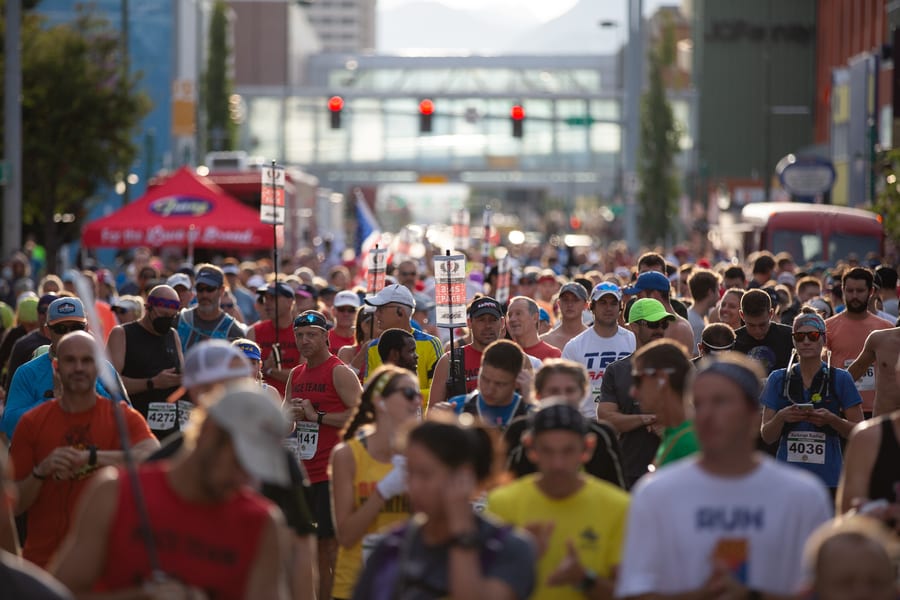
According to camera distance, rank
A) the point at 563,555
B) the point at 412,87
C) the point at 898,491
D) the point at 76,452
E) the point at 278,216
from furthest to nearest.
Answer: the point at 412,87, the point at 278,216, the point at 76,452, the point at 898,491, the point at 563,555

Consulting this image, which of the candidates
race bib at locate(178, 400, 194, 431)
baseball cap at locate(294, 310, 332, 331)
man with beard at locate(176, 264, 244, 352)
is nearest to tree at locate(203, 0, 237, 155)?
man with beard at locate(176, 264, 244, 352)

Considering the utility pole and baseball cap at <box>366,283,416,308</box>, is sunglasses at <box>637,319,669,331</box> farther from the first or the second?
the utility pole

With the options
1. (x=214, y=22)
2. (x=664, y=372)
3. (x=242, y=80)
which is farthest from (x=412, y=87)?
(x=664, y=372)

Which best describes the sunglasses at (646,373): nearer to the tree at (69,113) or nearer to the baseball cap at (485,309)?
the baseball cap at (485,309)

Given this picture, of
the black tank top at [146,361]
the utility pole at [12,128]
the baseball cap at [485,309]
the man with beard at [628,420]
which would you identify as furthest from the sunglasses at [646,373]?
the utility pole at [12,128]

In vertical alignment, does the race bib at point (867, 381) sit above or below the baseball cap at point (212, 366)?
below

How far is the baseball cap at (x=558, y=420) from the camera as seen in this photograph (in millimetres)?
5820

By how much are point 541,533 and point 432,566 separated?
549 mm

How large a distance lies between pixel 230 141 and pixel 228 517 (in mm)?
77511

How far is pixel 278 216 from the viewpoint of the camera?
14.5 meters

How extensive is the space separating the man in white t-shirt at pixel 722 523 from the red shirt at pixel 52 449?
125 inches

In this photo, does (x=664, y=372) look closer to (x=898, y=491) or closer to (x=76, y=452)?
(x=898, y=491)

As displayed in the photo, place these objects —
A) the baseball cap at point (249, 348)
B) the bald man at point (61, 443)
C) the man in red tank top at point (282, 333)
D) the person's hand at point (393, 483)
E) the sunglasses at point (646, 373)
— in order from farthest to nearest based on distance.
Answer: the man in red tank top at point (282, 333), the baseball cap at point (249, 348), the bald man at point (61, 443), the person's hand at point (393, 483), the sunglasses at point (646, 373)

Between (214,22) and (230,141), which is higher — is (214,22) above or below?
above
